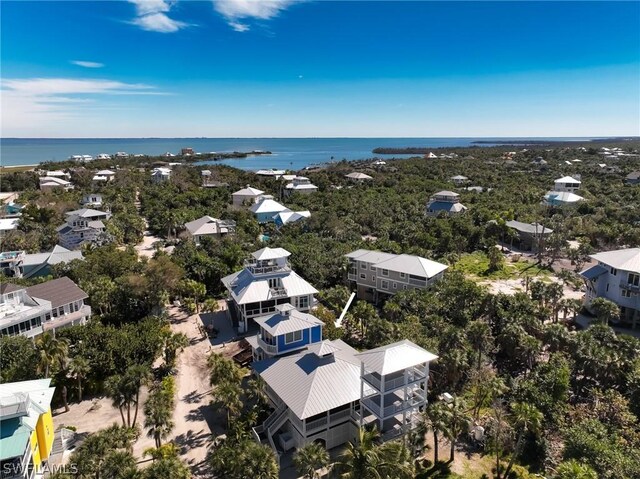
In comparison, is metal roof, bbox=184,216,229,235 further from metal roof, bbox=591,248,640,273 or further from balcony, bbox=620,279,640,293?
balcony, bbox=620,279,640,293

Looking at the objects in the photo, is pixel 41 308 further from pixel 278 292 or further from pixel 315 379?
pixel 315 379

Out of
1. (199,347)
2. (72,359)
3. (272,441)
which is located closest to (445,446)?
(272,441)

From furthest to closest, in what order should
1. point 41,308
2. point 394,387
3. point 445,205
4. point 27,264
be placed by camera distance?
point 445,205, point 27,264, point 41,308, point 394,387

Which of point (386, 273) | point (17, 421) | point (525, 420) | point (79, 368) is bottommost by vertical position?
point (79, 368)

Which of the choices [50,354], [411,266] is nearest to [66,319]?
[50,354]

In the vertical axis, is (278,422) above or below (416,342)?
below

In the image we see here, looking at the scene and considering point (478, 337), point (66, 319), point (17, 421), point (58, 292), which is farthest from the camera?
point (58, 292)
